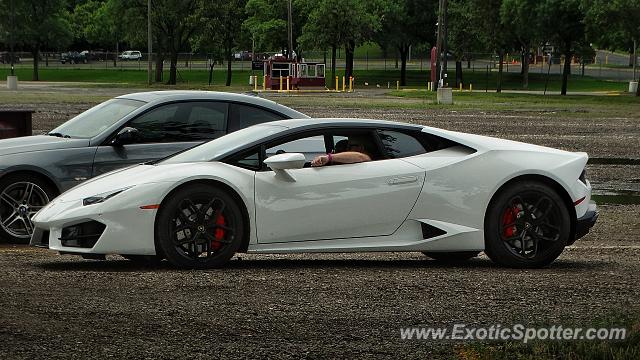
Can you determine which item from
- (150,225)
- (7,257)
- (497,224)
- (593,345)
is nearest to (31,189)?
(7,257)

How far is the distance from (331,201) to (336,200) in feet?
0.13

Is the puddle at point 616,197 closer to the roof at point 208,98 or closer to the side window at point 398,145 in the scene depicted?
the roof at point 208,98

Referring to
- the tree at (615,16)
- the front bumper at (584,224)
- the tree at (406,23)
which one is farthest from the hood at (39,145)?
the tree at (406,23)

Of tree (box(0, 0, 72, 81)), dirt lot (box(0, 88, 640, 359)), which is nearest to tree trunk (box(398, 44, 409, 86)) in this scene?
Result: tree (box(0, 0, 72, 81))

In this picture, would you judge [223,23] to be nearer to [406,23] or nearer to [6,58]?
[406,23]

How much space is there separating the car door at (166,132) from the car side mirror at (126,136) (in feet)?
0.09

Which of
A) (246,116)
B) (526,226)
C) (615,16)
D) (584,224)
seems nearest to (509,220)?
(526,226)

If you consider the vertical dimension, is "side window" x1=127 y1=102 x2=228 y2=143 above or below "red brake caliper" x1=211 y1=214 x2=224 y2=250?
above

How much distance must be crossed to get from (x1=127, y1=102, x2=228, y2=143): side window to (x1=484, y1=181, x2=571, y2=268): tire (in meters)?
3.46

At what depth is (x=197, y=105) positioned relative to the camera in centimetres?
1174

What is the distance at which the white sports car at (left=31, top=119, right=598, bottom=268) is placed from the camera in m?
8.83

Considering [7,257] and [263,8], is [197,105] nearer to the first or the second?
[7,257]

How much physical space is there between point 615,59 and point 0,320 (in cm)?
13651

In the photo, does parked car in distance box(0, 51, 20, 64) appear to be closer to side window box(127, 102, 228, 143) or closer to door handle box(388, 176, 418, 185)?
side window box(127, 102, 228, 143)
